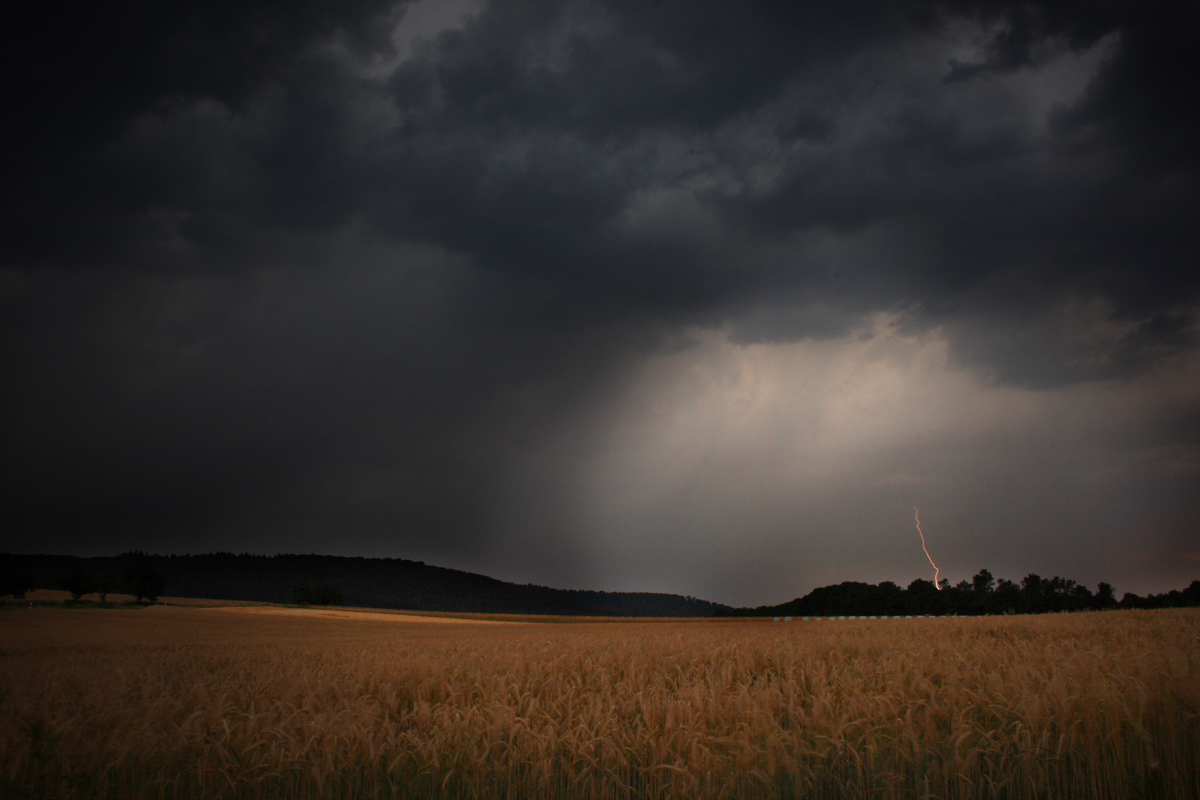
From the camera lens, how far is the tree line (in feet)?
303

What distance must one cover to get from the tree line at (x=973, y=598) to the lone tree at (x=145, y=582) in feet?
374

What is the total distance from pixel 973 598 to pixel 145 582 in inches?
5303

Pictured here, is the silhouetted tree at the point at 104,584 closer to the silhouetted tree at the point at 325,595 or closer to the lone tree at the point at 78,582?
the lone tree at the point at 78,582

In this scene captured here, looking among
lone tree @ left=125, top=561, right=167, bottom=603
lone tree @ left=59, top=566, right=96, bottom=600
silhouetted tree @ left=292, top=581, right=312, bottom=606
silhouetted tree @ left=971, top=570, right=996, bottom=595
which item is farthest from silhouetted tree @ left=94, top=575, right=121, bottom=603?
silhouetted tree @ left=971, top=570, right=996, bottom=595

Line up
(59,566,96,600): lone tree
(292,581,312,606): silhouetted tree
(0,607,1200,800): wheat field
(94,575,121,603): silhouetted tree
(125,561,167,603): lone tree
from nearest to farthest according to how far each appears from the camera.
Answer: (0,607,1200,800): wheat field < (125,561,167,603): lone tree < (59,566,96,600): lone tree < (94,575,121,603): silhouetted tree < (292,581,312,606): silhouetted tree

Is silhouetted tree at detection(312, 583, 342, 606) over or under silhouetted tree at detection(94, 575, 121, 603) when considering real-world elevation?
under

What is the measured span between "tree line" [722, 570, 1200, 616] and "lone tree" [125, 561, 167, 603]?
114094 mm

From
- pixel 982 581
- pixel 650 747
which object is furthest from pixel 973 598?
pixel 650 747

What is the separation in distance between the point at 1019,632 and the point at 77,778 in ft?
69.8

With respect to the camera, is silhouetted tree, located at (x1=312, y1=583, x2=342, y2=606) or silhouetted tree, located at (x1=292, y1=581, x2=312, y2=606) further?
silhouetted tree, located at (x1=292, y1=581, x2=312, y2=606)

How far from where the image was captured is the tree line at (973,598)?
9228 cm

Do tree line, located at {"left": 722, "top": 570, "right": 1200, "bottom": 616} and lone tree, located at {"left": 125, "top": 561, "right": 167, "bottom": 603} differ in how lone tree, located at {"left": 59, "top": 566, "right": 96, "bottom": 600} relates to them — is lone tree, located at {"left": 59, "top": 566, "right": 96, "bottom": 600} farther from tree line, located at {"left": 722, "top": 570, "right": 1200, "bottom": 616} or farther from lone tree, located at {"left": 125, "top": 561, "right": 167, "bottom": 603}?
tree line, located at {"left": 722, "top": 570, "right": 1200, "bottom": 616}

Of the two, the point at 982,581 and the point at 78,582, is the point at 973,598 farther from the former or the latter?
the point at 78,582

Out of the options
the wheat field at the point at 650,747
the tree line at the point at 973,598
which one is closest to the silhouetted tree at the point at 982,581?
the tree line at the point at 973,598
